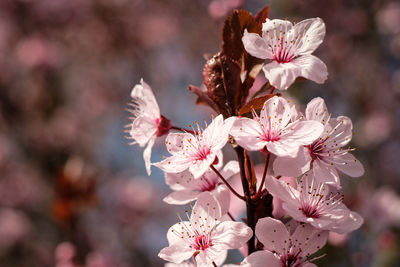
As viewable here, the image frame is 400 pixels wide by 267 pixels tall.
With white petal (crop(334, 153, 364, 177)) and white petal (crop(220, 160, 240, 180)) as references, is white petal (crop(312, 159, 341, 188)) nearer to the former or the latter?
white petal (crop(334, 153, 364, 177))

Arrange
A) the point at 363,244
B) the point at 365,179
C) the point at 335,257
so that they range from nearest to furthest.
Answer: the point at 335,257, the point at 363,244, the point at 365,179

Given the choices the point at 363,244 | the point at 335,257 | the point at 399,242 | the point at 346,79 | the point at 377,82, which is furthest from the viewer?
the point at 377,82

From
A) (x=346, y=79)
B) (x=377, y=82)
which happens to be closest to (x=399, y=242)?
(x=346, y=79)

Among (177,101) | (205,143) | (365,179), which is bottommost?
(205,143)

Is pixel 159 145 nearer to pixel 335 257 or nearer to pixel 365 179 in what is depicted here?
pixel 365 179

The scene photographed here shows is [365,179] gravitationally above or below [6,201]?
below

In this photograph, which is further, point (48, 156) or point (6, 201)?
point (6, 201)

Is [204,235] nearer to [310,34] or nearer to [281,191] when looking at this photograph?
[281,191]
